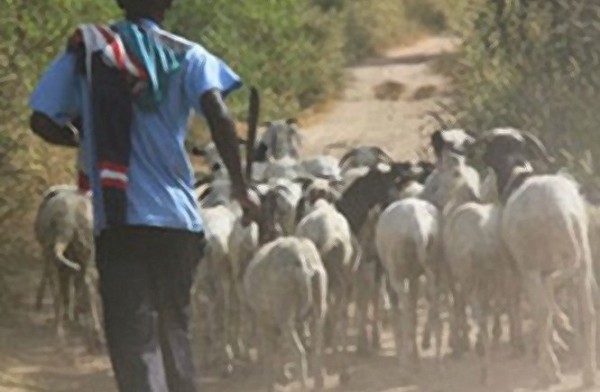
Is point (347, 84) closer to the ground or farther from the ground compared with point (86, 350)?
closer to the ground

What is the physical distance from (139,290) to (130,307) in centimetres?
6

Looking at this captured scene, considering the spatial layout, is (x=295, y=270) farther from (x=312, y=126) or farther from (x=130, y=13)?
(x=312, y=126)

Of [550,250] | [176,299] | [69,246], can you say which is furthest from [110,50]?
[69,246]

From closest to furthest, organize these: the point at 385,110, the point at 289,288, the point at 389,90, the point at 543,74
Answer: the point at 289,288 < the point at 543,74 < the point at 385,110 < the point at 389,90

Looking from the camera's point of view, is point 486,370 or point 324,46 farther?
point 324,46

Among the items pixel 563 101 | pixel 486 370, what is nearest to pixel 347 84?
pixel 563 101

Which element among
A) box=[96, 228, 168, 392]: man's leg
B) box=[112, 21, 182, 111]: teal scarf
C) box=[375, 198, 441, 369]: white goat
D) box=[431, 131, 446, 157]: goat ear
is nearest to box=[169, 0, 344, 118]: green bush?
box=[431, 131, 446, 157]: goat ear

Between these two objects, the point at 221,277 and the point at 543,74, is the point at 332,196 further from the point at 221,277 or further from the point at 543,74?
the point at 543,74

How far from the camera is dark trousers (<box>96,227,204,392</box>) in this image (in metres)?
4.71

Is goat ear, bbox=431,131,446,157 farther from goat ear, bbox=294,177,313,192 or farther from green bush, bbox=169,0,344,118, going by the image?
green bush, bbox=169,0,344,118

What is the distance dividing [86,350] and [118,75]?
295 inches

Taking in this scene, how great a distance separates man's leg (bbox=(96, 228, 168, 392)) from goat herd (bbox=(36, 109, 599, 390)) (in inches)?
184

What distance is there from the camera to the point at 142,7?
483 centimetres

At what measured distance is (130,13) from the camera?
4848 mm
